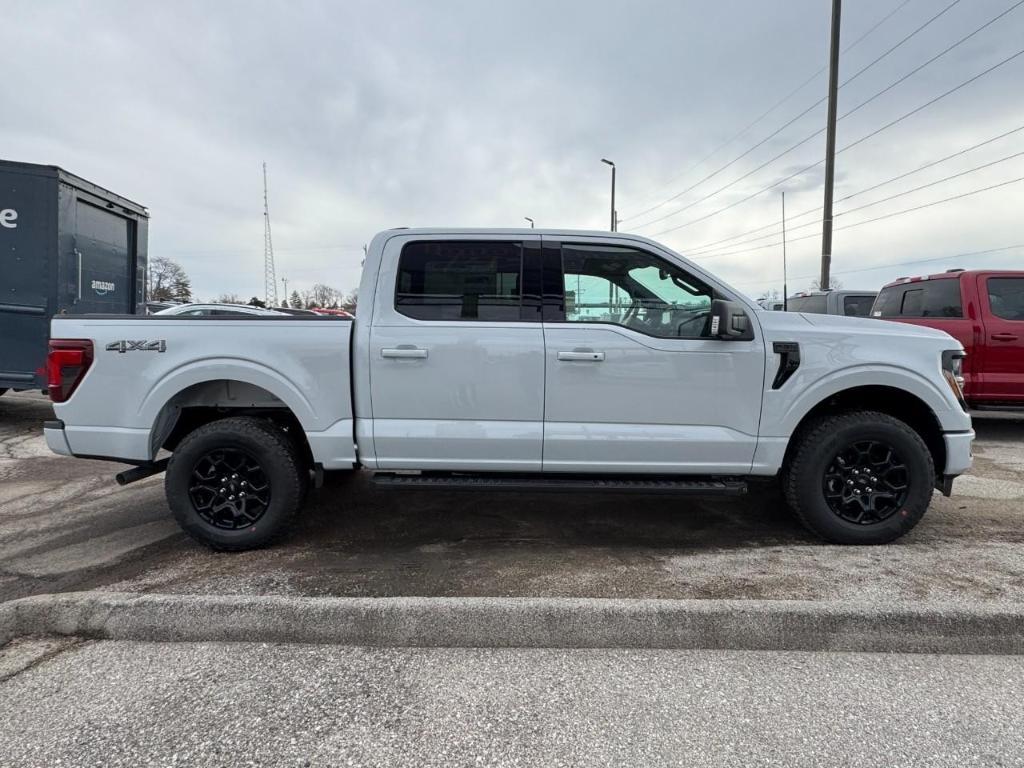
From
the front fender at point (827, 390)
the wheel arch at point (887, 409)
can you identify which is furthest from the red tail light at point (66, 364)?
the wheel arch at point (887, 409)

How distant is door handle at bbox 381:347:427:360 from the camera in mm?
3529

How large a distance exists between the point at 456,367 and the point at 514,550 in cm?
120

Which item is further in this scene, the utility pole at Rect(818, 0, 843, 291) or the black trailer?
the utility pole at Rect(818, 0, 843, 291)

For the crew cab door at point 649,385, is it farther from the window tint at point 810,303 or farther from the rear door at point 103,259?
the rear door at point 103,259

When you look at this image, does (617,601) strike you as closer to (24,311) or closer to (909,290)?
(909,290)

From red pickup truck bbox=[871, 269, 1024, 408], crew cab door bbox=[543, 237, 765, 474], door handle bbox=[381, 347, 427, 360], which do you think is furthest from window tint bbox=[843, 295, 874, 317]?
door handle bbox=[381, 347, 427, 360]

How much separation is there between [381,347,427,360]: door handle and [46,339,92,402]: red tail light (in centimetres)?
180

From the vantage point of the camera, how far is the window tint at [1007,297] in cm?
705

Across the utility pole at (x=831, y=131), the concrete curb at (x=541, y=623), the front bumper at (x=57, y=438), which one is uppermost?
the utility pole at (x=831, y=131)

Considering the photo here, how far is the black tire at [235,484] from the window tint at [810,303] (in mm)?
8752

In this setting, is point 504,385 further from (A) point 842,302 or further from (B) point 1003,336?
(A) point 842,302

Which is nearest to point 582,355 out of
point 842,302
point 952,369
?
point 952,369

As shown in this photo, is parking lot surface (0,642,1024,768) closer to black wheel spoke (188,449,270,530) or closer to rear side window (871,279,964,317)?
black wheel spoke (188,449,270,530)

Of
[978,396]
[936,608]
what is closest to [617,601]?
[936,608]
